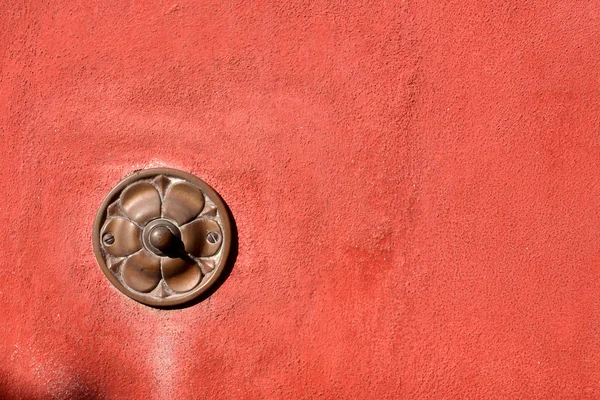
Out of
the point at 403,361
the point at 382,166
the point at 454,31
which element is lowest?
the point at 403,361

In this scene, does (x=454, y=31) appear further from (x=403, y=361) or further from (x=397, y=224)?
(x=403, y=361)

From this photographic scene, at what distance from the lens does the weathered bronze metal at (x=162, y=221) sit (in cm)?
479

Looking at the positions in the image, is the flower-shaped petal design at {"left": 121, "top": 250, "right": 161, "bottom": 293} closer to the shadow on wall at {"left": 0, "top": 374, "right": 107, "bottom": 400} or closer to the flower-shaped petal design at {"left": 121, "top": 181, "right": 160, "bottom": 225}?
the flower-shaped petal design at {"left": 121, "top": 181, "right": 160, "bottom": 225}

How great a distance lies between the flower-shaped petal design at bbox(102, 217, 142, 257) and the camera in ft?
15.7

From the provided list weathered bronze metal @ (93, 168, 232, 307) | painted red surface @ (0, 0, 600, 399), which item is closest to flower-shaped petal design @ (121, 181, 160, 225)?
weathered bronze metal @ (93, 168, 232, 307)

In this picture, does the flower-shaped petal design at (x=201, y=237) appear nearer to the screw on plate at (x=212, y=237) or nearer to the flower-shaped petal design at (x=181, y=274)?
the screw on plate at (x=212, y=237)

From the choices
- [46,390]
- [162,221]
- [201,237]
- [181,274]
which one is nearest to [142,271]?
[181,274]

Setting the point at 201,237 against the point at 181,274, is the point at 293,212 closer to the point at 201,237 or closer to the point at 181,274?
the point at 201,237

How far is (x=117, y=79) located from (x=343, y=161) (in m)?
2.00

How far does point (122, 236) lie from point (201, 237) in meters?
0.63

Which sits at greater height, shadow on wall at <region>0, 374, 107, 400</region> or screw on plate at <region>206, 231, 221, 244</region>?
screw on plate at <region>206, 231, 221, 244</region>

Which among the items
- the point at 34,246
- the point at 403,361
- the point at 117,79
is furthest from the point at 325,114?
the point at 34,246

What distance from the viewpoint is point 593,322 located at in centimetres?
498

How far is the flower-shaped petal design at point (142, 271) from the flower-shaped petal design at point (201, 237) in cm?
29
